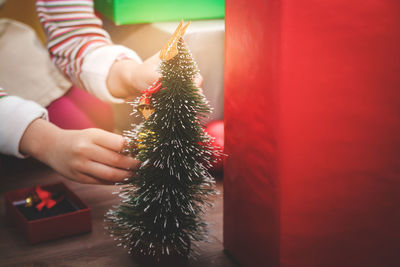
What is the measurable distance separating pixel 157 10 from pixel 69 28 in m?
0.22

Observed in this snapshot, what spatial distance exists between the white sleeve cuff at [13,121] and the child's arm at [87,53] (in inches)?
7.6

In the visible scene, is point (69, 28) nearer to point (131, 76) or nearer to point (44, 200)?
point (131, 76)

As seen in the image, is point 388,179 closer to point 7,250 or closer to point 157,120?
point 157,120

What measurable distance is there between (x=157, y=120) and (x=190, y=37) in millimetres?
461

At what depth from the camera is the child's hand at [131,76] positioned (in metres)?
0.78

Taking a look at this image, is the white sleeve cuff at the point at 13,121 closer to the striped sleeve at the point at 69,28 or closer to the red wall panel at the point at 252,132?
the striped sleeve at the point at 69,28

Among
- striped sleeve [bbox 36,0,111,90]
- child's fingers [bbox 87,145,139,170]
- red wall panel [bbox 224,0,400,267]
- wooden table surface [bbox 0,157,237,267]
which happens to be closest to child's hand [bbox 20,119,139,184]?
child's fingers [bbox 87,145,139,170]

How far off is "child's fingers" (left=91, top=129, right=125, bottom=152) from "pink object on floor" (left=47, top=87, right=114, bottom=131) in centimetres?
46

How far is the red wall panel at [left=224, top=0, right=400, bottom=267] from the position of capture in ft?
1.62

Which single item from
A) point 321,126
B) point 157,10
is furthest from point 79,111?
point 321,126

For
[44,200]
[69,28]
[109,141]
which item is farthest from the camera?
[69,28]

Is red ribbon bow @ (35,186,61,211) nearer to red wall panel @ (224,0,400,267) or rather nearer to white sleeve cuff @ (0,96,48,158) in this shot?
white sleeve cuff @ (0,96,48,158)

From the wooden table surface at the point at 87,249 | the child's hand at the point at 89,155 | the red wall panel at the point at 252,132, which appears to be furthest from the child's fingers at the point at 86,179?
the red wall panel at the point at 252,132

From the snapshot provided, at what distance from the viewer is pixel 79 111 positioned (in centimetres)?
113
